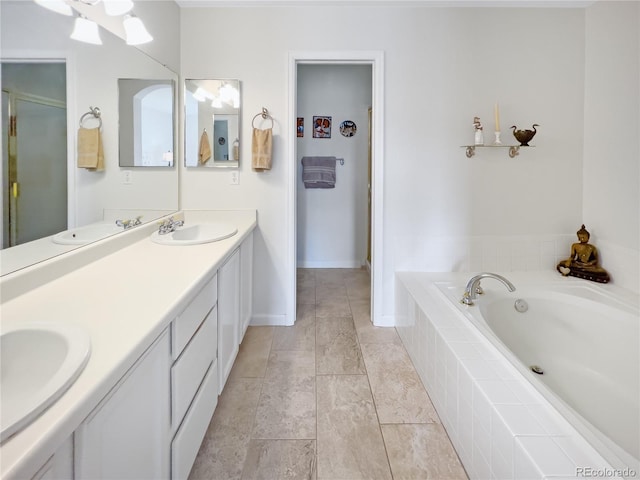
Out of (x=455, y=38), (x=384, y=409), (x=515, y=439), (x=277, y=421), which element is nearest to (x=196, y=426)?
(x=277, y=421)

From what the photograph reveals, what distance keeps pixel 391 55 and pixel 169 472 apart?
8.73 feet

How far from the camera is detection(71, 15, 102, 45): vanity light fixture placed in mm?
1450

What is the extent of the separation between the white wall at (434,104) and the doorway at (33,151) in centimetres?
132

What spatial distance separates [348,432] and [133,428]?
3.39 ft

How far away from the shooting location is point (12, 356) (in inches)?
31.7

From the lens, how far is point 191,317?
1.23m

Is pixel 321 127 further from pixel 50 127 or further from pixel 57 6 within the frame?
pixel 50 127

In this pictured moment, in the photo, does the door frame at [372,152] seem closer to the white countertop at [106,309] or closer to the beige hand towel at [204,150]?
the beige hand towel at [204,150]

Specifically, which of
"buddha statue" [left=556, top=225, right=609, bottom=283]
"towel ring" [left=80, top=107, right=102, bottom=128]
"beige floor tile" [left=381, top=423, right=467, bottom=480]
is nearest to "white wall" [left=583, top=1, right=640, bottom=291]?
"buddha statue" [left=556, top=225, right=609, bottom=283]

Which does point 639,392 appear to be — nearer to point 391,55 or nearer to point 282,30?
point 391,55

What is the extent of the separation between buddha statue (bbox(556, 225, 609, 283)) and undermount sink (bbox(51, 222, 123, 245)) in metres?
2.89

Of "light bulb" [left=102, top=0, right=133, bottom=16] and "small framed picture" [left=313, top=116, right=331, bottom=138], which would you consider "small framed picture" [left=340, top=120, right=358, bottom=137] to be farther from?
"light bulb" [left=102, top=0, right=133, bottom=16]

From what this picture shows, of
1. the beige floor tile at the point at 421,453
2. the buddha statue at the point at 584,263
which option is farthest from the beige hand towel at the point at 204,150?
the buddha statue at the point at 584,263

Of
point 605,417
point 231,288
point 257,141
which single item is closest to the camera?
point 605,417
